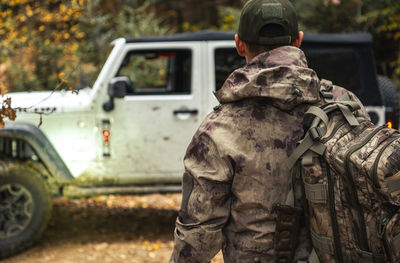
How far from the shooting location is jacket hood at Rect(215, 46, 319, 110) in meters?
1.63

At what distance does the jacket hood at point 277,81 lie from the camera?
→ 1.63 m

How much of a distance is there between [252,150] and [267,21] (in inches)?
16.7

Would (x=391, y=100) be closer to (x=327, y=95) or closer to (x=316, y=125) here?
(x=327, y=95)

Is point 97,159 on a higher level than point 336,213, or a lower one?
lower

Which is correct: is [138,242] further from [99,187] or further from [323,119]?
[323,119]

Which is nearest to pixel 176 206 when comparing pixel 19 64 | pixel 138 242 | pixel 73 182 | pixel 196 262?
pixel 138 242

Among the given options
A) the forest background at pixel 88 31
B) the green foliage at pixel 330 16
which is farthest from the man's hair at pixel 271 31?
the green foliage at pixel 330 16

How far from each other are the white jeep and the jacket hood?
10.8 ft

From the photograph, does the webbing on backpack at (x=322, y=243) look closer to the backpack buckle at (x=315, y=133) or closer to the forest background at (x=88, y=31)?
the backpack buckle at (x=315, y=133)

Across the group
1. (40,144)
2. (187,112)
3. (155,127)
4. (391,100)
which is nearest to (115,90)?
(155,127)

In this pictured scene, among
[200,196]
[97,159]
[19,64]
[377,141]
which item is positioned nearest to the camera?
[377,141]

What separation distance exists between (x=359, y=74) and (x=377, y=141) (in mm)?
3959

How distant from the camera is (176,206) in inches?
264

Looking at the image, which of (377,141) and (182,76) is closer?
(377,141)
